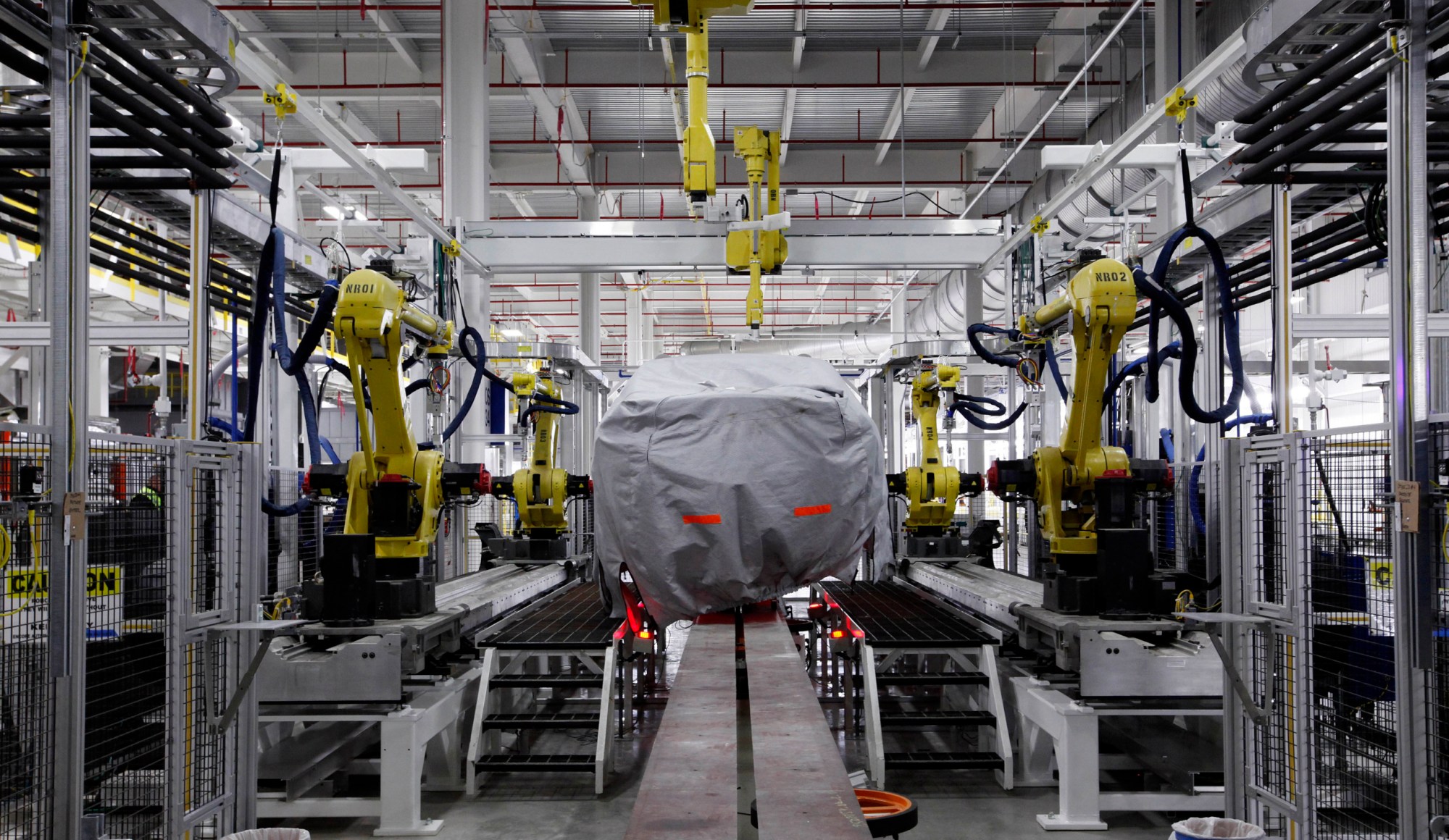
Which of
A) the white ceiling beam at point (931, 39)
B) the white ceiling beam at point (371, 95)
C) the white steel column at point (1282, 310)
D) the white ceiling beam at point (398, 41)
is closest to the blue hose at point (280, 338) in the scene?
the white steel column at point (1282, 310)

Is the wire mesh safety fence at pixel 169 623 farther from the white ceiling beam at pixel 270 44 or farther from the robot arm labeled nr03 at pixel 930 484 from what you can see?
the white ceiling beam at pixel 270 44

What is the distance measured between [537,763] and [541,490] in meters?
4.30

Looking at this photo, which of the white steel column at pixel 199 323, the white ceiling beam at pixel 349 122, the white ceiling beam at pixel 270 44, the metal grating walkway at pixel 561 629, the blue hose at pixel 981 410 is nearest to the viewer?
the white steel column at pixel 199 323

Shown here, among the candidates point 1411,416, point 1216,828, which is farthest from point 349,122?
point 1411,416

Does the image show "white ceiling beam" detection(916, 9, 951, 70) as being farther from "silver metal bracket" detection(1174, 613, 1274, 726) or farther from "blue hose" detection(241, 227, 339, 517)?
"silver metal bracket" detection(1174, 613, 1274, 726)

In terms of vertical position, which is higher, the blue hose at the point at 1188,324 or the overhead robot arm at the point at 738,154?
the overhead robot arm at the point at 738,154

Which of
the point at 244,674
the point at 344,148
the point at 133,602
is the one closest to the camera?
the point at 244,674

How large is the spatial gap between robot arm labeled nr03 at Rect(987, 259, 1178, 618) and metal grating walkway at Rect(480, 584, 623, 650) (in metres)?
2.44

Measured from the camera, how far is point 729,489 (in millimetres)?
3941

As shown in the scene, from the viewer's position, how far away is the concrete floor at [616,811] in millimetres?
4988

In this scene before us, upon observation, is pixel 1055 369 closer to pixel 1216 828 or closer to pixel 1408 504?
pixel 1216 828

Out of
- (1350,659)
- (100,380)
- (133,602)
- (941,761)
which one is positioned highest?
(100,380)

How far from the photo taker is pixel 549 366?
1030 centimetres

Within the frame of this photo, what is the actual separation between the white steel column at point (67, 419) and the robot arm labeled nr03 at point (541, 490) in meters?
5.94
